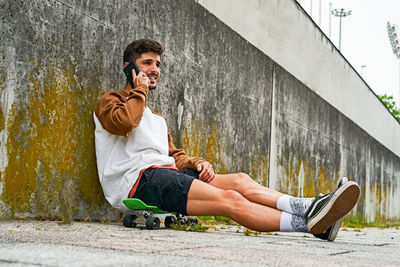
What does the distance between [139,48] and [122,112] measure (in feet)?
2.23

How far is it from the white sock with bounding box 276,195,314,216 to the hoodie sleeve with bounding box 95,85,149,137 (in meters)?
1.06

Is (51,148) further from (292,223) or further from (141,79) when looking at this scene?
(292,223)

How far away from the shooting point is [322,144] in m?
9.25

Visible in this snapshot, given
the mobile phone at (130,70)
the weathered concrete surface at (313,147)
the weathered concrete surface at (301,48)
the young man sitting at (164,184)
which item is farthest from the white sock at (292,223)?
the weathered concrete surface at (313,147)

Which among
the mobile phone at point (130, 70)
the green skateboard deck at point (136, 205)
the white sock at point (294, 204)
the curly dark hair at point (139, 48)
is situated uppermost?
the curly dark hair at point (139, 48)

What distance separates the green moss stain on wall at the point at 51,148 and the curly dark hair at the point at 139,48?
1.27 ft

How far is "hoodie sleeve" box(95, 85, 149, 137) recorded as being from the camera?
129 inches

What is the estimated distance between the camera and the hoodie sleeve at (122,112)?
329 centimetres

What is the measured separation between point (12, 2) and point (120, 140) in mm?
1099

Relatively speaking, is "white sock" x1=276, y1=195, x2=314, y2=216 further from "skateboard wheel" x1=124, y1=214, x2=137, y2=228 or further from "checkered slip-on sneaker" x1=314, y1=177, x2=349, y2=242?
"skateboard wheel" x1=124, y1=214, x2=137, y2=228

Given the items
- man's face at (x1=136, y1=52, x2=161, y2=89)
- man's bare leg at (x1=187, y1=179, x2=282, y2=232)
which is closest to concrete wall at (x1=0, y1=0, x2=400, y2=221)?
man's face at (x1=136, y1=52, x2=161, y2=89)

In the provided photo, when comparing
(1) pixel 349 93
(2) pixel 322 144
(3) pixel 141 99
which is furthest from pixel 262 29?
(1) pixel 349 93

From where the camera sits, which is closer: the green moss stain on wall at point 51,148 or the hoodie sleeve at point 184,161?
the green moss stain on wall at point 51,148

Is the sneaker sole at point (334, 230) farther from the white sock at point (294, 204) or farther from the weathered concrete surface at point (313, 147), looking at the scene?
the weathered concrete surface at point (313, 147)
